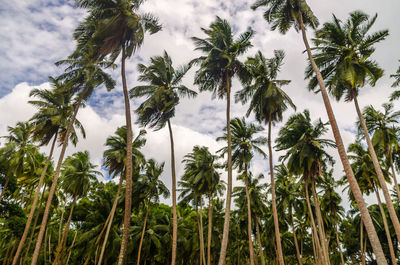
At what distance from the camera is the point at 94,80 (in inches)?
756

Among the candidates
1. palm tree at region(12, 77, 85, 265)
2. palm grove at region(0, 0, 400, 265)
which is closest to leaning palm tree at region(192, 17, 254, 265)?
palm grove at region(0, 0, 400, 265)

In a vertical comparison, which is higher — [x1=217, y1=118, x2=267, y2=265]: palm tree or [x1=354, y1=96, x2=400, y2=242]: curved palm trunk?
[x1=217, y1=118, x2=267, y2=265]: palm tree

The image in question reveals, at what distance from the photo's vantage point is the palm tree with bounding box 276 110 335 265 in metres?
20.3

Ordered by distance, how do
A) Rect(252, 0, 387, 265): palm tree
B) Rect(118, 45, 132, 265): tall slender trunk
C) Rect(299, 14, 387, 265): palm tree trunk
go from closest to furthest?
Rect(299, 14, 387, 265): palm tree trunk → Rect(118, 45, 132, 265): tall slender trunk → Rect(252, 0, 387, 265): palm tree

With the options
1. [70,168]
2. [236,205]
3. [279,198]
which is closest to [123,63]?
[70,168]

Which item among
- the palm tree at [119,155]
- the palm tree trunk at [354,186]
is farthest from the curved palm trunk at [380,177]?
the palm tree at [119,155]

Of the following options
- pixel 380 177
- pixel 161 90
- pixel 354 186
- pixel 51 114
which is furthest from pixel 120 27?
pixel 380 177

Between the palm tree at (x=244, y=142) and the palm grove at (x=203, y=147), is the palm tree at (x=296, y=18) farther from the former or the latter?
the palm tree at (x=244, y=142)

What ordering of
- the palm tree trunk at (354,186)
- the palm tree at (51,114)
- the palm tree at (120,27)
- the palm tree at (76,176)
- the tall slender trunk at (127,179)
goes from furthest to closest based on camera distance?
the palm tree at (76,176) → the palm tree at (51,114) → the palm tree at (120,27) → the tall slender trunk at (127,179) → the palm tree trunk at (354,186)

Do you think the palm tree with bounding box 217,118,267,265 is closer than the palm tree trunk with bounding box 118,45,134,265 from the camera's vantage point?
No

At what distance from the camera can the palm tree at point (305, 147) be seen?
66.7ft

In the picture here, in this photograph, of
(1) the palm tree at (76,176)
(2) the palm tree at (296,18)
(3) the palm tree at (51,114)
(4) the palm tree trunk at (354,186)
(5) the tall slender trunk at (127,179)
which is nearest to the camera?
(4) the palm tree trunk at (354,186)

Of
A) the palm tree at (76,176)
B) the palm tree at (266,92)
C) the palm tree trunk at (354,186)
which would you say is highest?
the palm tree at (266,92)

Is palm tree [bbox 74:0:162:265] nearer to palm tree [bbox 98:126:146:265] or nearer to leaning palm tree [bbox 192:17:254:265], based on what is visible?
leaning palm tree [bbox 192:17:254:265]
